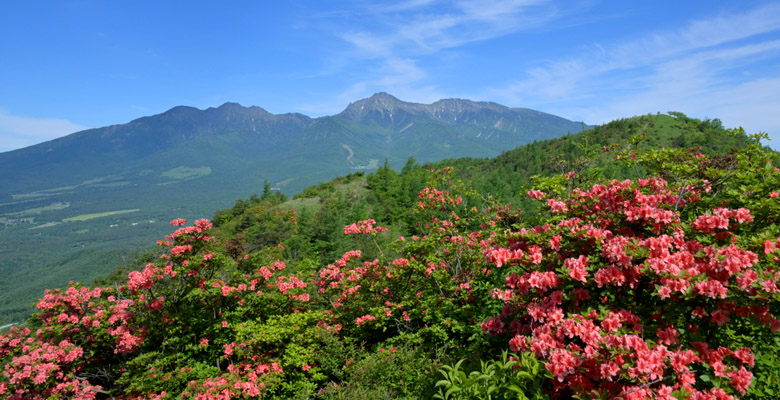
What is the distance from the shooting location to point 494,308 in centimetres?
571

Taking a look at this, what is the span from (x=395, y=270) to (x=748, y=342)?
623 centimetres

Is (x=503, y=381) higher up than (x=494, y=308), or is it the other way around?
(x=503, y=381)

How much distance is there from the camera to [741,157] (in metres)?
4.39

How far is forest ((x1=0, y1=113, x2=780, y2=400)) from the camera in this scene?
2.68 m

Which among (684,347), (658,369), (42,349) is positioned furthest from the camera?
(42,349)

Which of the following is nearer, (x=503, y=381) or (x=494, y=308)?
(x=503, y=381)

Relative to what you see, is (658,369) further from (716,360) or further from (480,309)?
(480,309)

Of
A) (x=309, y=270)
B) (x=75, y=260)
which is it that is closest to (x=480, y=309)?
(x=309, y=270)

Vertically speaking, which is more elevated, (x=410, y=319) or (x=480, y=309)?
(x=480, y=309)

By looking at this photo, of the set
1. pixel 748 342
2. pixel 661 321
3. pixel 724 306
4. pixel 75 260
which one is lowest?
pixel 75 260

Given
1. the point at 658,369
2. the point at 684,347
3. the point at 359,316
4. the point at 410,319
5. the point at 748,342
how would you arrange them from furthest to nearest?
the point at 359,316 < the point at 410,319 < the point at 748,342 < the point at 684,347 < the point at 658,369

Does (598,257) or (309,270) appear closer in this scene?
(598,257)

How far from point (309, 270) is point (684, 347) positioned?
9582 mm

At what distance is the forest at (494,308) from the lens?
2684 millimetres
